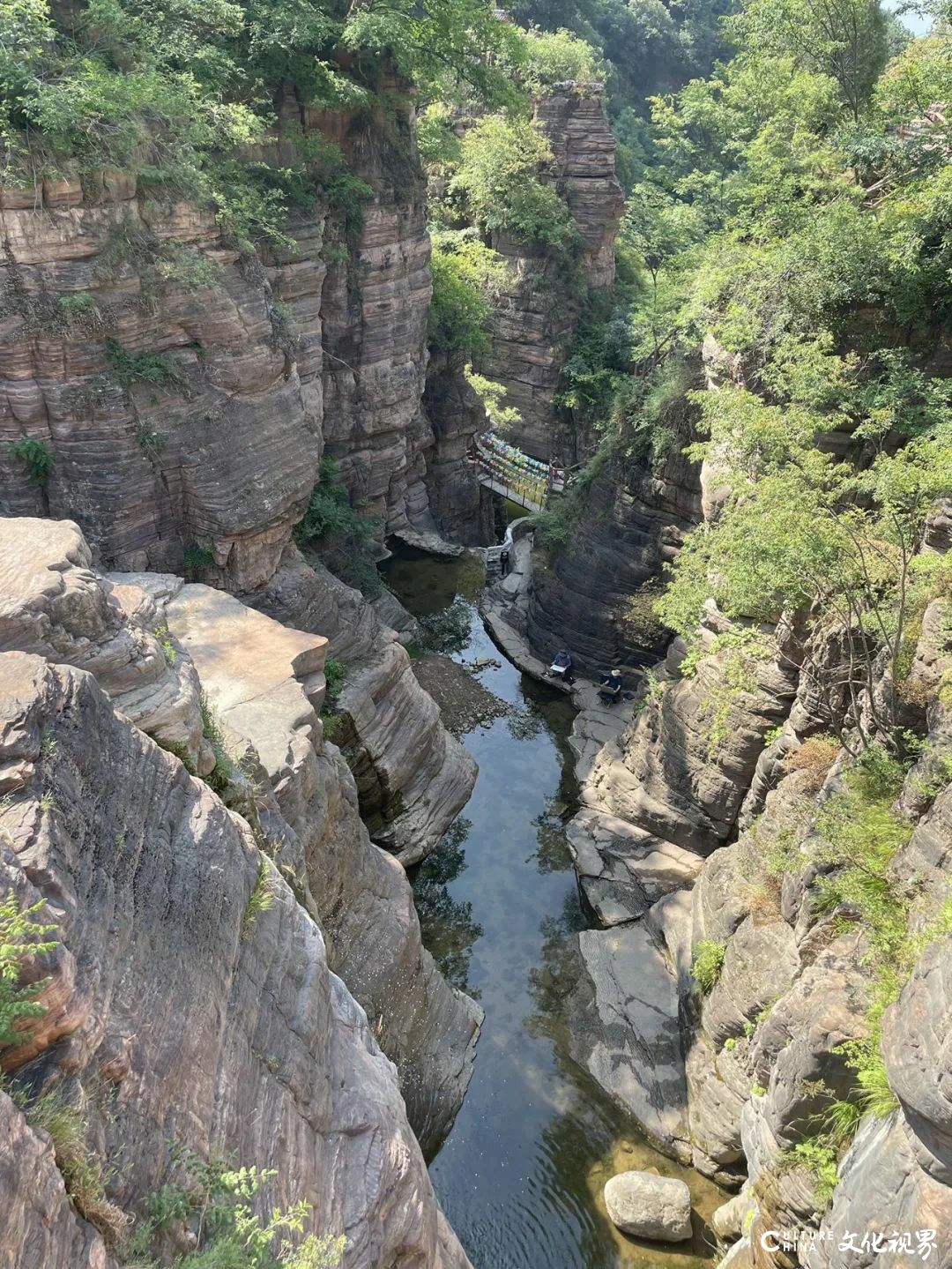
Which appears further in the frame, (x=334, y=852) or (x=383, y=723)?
(x=383, y=723)

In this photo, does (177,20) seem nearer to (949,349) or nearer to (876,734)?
(949,349)

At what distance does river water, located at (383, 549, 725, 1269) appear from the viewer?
39.0ft

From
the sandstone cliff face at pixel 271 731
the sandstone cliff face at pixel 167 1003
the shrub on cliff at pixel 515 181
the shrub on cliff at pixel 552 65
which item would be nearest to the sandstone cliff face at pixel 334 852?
the sandstone cliff face at pixel 271 731

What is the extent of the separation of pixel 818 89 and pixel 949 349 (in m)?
8.59

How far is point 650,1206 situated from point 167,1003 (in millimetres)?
8774

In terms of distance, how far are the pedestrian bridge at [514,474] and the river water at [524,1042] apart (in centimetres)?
1019

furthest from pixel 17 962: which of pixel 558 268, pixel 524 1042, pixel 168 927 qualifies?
pixel 558 268

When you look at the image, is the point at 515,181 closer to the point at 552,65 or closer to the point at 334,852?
the point at 552,65

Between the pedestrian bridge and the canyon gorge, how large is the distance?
4669 millimetres

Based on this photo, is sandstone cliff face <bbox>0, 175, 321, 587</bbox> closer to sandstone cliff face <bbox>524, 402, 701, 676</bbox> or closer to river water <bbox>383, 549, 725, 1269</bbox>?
river water <bbox>383, 549, 725, 1269</bbox>

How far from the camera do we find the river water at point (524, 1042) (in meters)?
11.9

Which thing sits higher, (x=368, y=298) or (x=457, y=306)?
(x=368, y=298)

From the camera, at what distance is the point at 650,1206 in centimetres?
1166

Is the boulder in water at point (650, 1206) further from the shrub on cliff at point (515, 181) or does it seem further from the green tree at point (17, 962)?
the shrub on cliff at point (515, 181)
